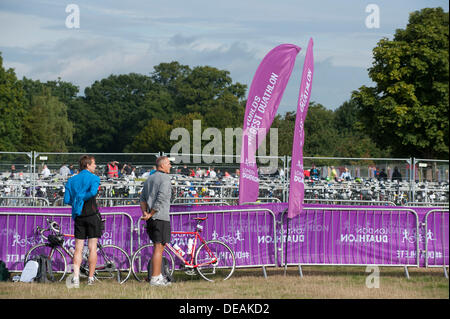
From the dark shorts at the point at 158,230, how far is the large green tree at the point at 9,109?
57919 mm

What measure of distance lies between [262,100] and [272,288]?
12.8ft

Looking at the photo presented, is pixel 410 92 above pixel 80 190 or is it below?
above

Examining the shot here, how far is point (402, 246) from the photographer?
35.2ft

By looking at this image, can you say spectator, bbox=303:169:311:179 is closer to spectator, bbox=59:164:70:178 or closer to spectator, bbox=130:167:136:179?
spectator, bbox=130:167:136:179

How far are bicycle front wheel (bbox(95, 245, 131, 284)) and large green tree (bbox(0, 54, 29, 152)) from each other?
5685 centimetres

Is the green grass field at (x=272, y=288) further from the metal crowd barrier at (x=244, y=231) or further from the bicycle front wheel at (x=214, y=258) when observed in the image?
the metal crowd barrier at (x=244, y=231)

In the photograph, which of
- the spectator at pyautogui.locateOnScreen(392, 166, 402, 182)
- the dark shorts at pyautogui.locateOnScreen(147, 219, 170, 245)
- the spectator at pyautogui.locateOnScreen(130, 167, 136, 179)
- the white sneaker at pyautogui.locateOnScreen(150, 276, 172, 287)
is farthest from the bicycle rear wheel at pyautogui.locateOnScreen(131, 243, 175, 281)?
the spectator at pyautogui.locateOnScreen(392, 166, 402, 182)

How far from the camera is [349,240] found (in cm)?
1079

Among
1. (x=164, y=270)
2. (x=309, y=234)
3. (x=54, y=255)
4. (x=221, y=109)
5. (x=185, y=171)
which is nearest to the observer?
(x=164, y=270)

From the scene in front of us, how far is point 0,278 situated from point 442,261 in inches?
260

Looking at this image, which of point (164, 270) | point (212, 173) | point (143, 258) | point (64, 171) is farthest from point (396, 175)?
point (164, 270)

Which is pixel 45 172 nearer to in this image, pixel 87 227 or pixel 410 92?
pixel 87 227
